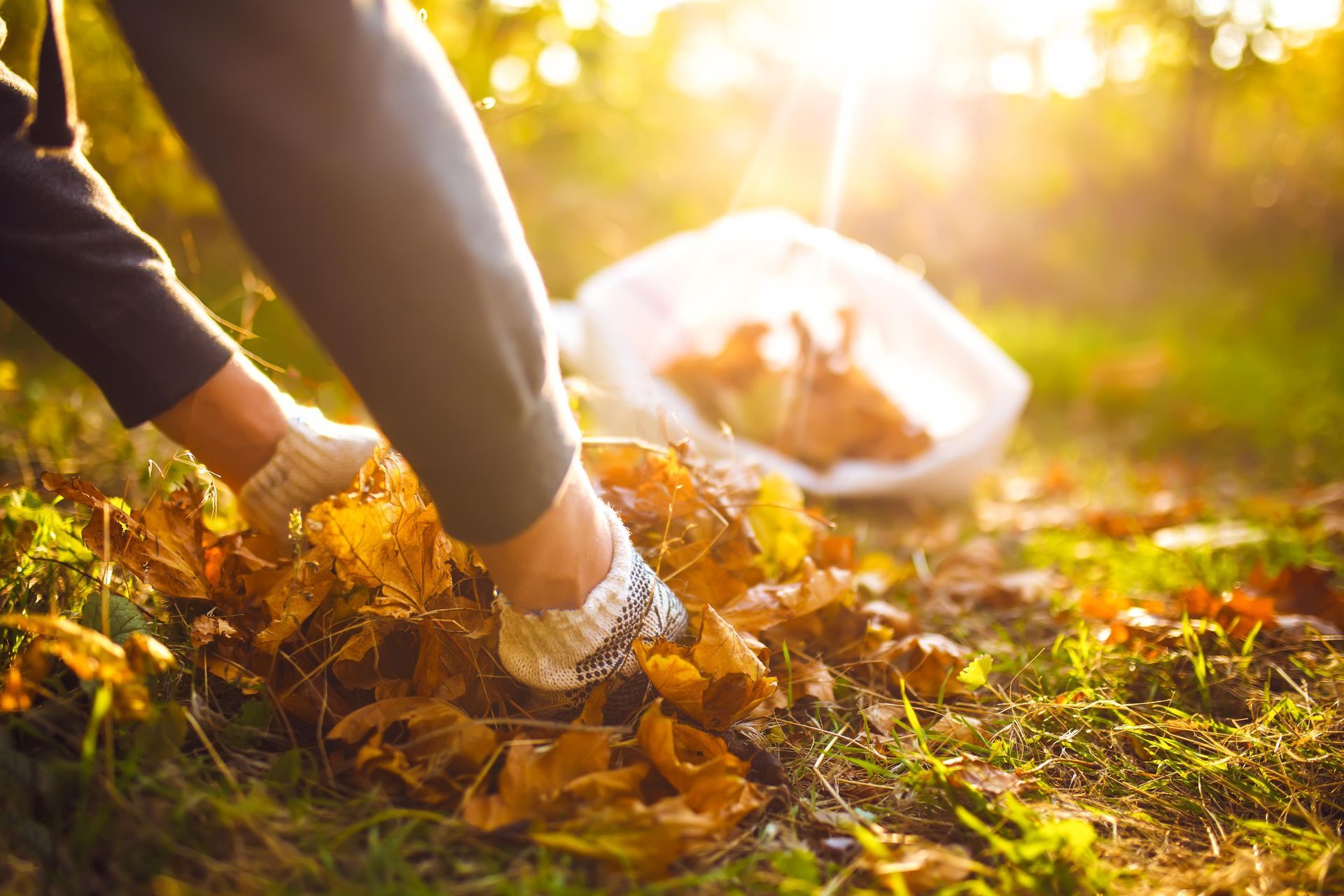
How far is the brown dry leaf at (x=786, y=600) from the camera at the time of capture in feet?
3.48

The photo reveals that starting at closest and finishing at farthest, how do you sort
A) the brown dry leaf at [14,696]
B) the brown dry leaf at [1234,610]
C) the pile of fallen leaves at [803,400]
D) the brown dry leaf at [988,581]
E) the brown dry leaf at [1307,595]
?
the brown dry leaf at [14,696], the brown dry leaf at [1234,610], the brown dry leaf at [1307,595], the brown dry leaf at [988,581], the pile of fallen leaves at [803,400]

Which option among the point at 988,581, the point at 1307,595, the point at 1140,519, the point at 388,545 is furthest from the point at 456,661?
the point at 1140,519

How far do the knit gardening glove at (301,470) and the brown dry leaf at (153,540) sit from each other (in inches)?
3.0

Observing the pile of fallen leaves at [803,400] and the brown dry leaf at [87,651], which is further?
the pile of fallen leaves at [803,400]

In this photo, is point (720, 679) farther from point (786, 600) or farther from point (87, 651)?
point (87, 651)

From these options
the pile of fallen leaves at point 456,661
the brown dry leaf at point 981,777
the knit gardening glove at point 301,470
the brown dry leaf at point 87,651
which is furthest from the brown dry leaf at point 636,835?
the knit gardening glove at point 301,470

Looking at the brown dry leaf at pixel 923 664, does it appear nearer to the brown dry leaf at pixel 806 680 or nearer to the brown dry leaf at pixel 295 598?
the brown dry leaf at pixel 806 680

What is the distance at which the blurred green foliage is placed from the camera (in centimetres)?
280

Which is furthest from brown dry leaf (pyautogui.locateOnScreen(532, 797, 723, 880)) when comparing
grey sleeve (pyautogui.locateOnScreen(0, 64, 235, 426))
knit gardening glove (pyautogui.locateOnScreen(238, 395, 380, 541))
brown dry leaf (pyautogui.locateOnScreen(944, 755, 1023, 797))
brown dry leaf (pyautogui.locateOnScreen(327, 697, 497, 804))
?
grey sleeve (pyautogui.locateOnScreen(0, 64, 235, 426))

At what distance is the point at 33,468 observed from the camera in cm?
151

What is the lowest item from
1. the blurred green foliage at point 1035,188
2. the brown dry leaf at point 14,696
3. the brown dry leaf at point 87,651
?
the blurred green foliage at point 1035,188

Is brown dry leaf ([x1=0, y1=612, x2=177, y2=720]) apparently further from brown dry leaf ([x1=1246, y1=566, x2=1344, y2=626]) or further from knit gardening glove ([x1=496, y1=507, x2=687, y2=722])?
brown dry leaf ([x1=1246, y1=566, x2=1344, y2=626])

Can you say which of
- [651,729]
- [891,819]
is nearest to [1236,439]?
[891,819]

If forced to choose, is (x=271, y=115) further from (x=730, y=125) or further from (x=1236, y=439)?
(x=730, y=125)
